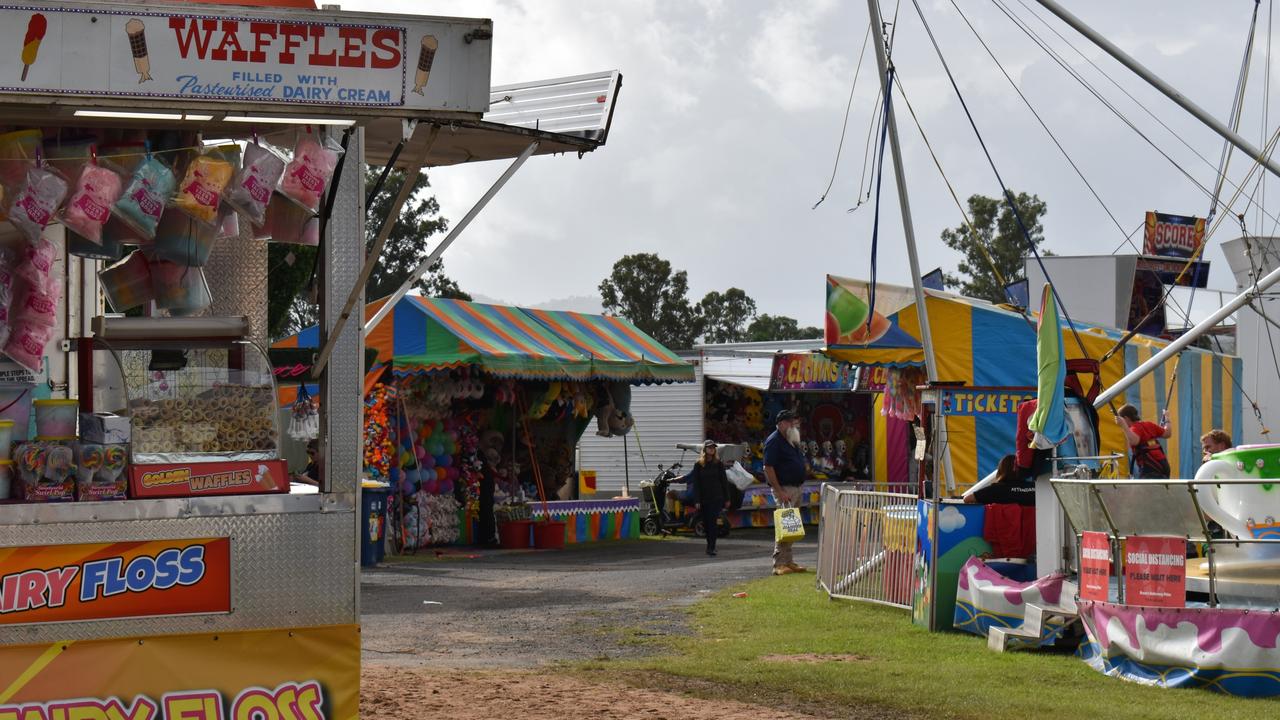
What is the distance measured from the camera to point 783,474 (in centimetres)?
1669

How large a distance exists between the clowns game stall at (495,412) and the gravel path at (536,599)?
672mm

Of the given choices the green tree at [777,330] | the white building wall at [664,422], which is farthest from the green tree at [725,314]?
the white building wall at [664,422]

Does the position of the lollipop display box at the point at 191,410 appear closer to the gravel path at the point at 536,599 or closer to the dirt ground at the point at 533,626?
the dirt ground at the point at 533,626

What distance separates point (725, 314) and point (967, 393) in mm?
56609

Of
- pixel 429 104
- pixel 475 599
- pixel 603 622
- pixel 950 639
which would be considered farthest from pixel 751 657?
pixel 429 104

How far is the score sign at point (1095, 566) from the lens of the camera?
9.02m

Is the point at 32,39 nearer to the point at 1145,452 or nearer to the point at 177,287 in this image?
the point at 177,287

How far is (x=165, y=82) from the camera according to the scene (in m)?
5.25

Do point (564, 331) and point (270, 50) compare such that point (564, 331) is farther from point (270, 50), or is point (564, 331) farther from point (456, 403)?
point (270, 50)

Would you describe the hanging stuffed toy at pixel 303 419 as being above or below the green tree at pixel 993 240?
below

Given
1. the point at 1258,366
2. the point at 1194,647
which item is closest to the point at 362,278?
the point at 1194,647

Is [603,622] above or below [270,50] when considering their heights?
below

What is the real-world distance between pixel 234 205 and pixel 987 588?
21.9ft

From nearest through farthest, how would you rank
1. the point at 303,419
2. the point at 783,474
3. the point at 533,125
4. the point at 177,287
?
the point at 177,287 → the point at 303,419 → the point at 533,125 → the point at 783,474
